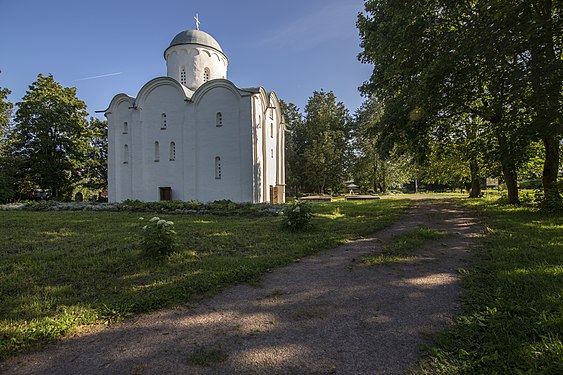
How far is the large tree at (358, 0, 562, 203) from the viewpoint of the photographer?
900 cm

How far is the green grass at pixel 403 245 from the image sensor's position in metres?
5.99

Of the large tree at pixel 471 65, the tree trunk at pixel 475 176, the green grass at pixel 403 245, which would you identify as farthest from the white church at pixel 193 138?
the tree trunk at pixel 475 176

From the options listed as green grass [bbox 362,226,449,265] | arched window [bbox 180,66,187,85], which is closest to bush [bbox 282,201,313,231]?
green grass [bbox 362,226,449,265]

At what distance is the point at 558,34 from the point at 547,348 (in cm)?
1195

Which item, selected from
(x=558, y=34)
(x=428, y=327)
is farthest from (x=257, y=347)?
(x=558, y=34)

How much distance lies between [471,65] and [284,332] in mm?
11907

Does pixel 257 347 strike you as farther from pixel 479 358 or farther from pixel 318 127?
pixel 318 127

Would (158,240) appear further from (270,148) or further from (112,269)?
(270,148)

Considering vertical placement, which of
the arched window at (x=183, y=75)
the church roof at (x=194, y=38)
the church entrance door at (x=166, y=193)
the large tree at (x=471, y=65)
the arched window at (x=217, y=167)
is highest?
the church roof at (x=194, y=38)

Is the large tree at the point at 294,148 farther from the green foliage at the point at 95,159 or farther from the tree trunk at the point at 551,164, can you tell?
the tree trunk at the point at 551,164

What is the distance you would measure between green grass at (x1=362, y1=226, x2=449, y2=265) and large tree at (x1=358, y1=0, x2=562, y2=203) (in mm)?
5343

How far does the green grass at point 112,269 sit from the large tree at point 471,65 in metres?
5.75

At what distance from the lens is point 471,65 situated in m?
10.8

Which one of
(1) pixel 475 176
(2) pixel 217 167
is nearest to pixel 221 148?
(2) pixel 217 167
